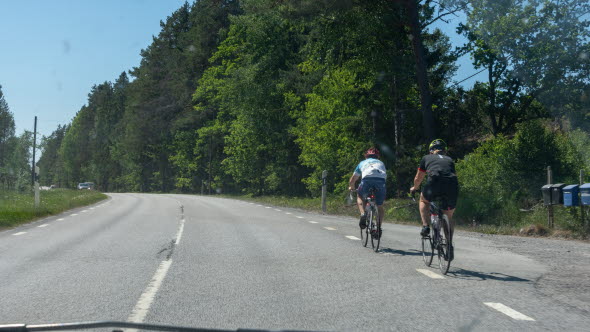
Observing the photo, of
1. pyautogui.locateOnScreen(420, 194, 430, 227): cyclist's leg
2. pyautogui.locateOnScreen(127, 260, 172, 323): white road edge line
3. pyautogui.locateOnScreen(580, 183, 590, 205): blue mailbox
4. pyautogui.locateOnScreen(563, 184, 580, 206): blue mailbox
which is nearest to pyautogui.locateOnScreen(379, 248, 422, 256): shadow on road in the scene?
pyautogui.locateOnScreen(420, 194, 430, 227): cyclist's leg

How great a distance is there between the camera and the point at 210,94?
58062 mm

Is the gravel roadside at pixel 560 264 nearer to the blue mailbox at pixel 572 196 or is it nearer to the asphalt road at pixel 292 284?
the asphalt road at pixel 292 284

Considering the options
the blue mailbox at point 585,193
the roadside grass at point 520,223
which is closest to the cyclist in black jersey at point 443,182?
the roadside grass at point 520,223

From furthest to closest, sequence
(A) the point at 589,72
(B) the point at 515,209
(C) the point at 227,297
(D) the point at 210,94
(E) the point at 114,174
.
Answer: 1. (E) the point at 114,174
2. (D) the point at 210,94
3. (A) the point at 589,72
4. (B) the point at 515,209
5. (C) the point at 227,297

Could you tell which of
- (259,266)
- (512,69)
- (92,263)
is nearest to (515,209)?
(259,266)

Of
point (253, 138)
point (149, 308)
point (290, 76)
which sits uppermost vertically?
point (290, 76)

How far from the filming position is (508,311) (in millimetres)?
5594

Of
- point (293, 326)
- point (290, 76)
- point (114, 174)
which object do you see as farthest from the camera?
point (114, 174)

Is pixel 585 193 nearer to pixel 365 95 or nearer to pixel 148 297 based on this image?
pixel 148 297

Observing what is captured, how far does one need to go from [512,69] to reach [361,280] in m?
37.3

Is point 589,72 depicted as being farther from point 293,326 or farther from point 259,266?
point 293,326

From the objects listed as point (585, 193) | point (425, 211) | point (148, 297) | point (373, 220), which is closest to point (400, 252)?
point (373, 220)

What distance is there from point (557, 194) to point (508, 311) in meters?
10.5

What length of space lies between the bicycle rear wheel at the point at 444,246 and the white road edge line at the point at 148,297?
12.2ft
